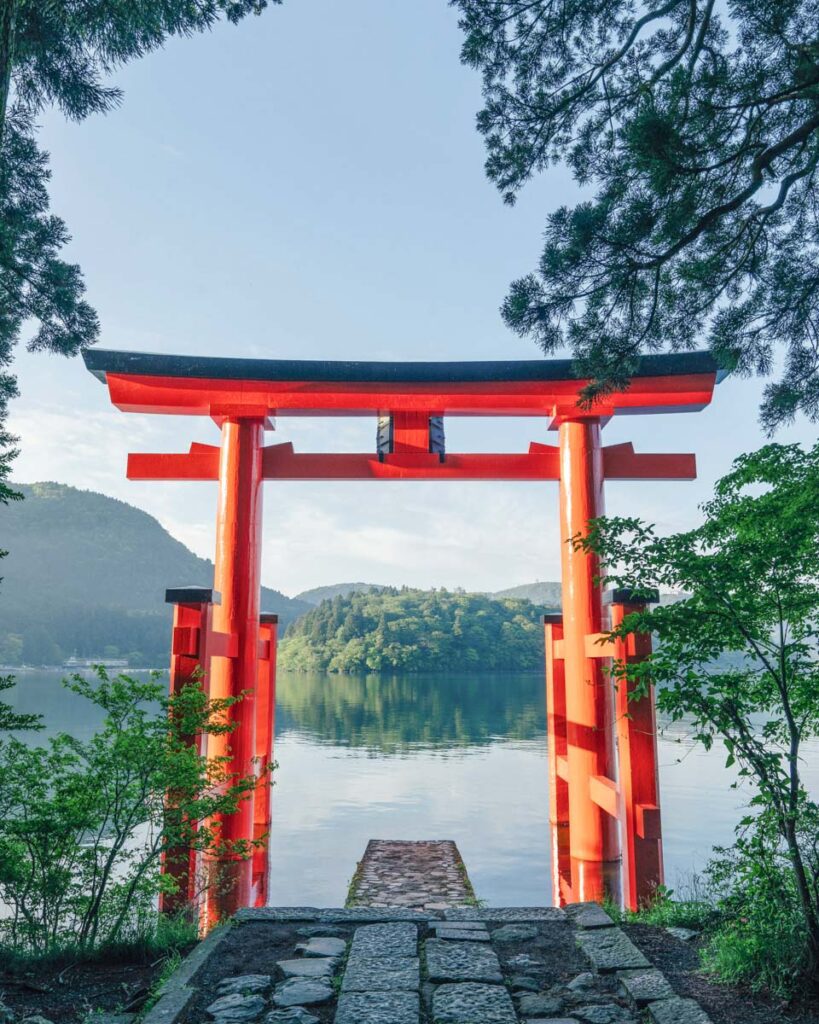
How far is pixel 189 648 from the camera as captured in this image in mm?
5008

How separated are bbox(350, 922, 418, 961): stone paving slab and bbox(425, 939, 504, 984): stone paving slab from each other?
0.09 meters

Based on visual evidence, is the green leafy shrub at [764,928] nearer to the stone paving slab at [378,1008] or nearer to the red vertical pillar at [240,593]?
the stone paving slab at [378,1008]

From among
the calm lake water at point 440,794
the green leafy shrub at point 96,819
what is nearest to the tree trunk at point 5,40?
the green leafy shrub at point 96,819

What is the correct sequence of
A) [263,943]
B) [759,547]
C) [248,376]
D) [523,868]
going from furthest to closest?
1. [523,868]
2. [248,376]
3. [263,943]
4. [759,547]

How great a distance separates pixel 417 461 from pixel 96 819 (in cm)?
384

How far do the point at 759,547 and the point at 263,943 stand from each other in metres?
2.55

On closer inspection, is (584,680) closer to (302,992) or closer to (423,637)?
(302,992)

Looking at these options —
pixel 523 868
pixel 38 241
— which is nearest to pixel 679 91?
pixel 38 241

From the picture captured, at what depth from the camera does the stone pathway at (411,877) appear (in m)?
5.45

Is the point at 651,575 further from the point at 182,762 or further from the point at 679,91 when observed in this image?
the point at 182,762

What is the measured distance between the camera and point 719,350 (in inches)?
140

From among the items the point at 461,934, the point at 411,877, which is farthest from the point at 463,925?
the point at 411,877

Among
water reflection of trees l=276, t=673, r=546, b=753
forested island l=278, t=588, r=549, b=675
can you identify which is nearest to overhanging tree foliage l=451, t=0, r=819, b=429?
water reflection of trees l=276, t=673, r=546, b=753

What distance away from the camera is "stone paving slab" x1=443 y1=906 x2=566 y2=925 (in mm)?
3381
